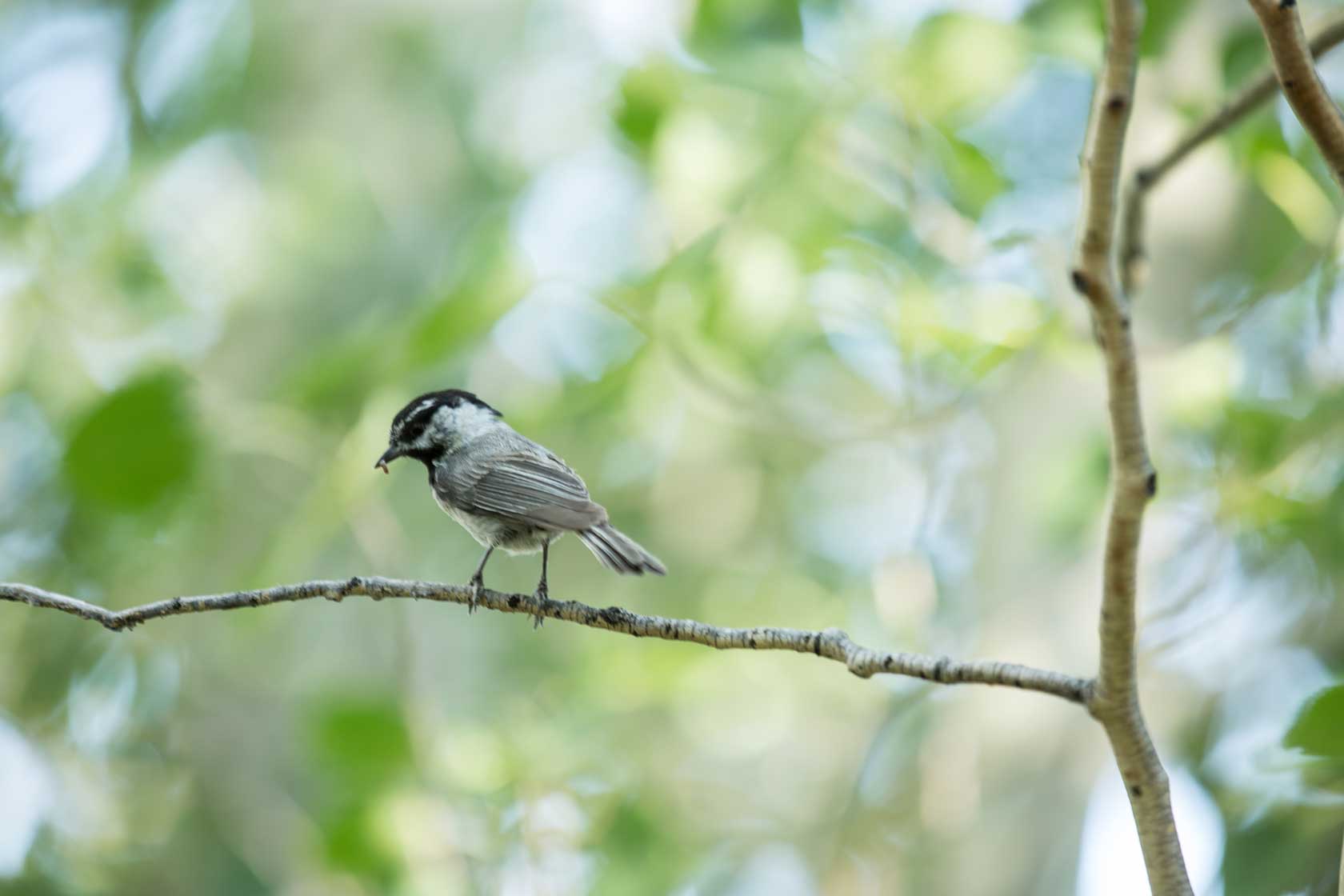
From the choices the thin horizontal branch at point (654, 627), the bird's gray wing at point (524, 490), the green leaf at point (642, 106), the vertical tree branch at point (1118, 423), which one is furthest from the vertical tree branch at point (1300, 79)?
the green leaf at point (642, 106)

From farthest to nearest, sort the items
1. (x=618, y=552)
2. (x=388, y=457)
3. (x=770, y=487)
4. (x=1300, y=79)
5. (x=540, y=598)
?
(x=770, y=487) < (x=388, y=457) < (x=618, y=552) < (x=540, y=598) < (x=1300, y=79)

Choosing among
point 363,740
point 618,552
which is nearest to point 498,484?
point 618,552

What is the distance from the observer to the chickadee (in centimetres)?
235

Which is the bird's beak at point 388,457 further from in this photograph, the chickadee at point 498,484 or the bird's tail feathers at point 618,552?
the bird's tail feathers at point 618,552

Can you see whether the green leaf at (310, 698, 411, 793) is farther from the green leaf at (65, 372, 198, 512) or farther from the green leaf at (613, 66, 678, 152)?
the green leaf at (613, 66, 678, 152)

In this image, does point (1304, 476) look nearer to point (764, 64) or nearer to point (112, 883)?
point (764, 64)

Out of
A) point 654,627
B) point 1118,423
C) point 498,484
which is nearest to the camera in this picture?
point 1118,423

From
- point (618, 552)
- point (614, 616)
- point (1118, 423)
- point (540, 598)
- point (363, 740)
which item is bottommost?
point (1118, 423)

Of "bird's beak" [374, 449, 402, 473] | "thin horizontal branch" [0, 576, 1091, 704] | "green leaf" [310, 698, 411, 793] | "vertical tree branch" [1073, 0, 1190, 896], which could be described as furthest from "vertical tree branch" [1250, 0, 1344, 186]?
"green leaf" [310, 698, 411, 793]

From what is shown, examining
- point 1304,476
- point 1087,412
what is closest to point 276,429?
point 1087,412

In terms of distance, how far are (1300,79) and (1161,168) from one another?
4.00 feet

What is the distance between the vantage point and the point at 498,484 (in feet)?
9.16

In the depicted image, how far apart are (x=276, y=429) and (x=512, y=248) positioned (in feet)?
3.11

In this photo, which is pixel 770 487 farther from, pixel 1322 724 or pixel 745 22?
pixel 1322 724
